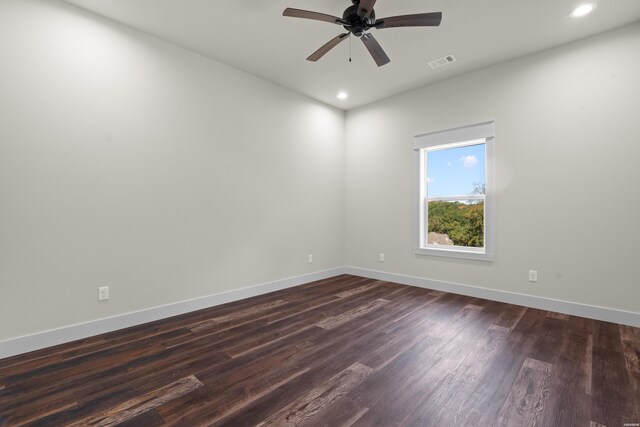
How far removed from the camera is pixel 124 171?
2826 millimetres

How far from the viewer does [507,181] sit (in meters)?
3.54

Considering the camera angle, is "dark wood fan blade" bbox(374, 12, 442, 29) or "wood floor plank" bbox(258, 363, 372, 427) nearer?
"wood floor plank" bbox(258, 363, 372, 427)

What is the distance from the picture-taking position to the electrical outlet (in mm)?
2676

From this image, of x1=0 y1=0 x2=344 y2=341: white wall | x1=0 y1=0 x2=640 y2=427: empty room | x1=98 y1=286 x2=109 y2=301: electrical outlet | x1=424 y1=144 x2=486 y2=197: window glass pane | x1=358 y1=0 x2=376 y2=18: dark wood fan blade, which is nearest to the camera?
x1=0 y1=0 x2=640 y2=427: empty room

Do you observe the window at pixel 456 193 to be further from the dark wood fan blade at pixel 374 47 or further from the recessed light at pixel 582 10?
the dark wood fan blade at pixel 374 47

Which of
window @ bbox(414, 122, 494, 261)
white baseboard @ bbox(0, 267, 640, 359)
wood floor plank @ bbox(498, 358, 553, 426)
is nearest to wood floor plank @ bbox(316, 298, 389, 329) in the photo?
white baseboard @ bbox(0, 267, 640, 359)

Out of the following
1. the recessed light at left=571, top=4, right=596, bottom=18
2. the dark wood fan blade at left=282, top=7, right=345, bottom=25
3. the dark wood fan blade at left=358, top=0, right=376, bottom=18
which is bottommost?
the dark wood fan blade at left=282, top=7, right=345, bottom=25

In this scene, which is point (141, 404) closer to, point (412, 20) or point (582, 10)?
point (412, 20)

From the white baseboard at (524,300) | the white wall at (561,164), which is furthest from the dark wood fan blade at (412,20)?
the white baseboard at (524,300)

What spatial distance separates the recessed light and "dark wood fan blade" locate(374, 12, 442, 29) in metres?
1.46

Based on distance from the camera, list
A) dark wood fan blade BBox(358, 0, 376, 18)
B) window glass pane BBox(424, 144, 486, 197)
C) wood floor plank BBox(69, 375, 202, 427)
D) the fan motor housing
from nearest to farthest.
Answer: wood floor plank BBox(69, 375, 202, 427) < dark wood fan blade BBox(358, 0, 376, 18) < the fan motor housing < window glass pane BBox(424, 144, 486, 197)

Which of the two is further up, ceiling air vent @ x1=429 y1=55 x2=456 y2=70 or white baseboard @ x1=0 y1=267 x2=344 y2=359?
ceiling air vent @ x1=429 y1=55 x2=456 y2=70

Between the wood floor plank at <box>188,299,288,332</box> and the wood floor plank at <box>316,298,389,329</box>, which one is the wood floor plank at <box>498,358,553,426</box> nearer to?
the wood floor plank at <box>316,298,389,329</box>

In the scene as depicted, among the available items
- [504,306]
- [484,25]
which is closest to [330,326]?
[504,306]
